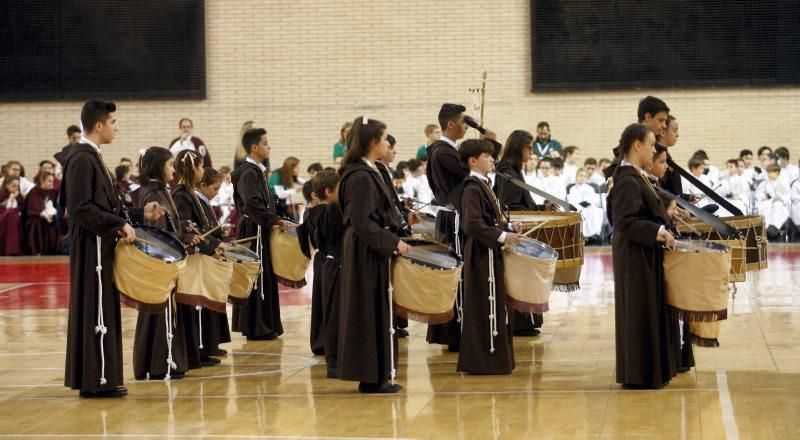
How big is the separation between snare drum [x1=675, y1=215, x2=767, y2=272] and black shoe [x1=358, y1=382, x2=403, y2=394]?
2.30 metres

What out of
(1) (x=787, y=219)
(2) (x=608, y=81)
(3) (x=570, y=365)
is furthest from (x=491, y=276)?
(2) (x=608, y=81)

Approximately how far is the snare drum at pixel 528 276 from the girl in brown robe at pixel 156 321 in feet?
8.05

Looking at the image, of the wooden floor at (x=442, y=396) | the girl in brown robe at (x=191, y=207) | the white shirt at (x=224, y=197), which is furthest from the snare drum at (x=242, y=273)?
the white shirt at (x=224, y=197)

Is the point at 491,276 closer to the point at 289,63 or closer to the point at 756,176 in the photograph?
the point at 756,176

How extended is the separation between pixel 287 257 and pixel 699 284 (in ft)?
13.3

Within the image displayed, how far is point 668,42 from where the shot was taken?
69.6 ft

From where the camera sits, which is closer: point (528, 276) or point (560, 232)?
point (528, 276)

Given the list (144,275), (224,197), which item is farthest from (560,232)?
(224,197)

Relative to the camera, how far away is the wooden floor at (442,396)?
6.93 meters

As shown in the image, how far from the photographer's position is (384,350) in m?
8.05

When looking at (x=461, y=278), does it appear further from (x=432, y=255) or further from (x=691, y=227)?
(x=691, y=227)

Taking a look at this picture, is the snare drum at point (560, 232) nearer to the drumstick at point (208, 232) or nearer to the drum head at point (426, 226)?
the drum head at point (426, 226)

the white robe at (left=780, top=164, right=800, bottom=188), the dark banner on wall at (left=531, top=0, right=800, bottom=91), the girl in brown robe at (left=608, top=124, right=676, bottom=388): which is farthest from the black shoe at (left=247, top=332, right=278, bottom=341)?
the dark banner on wall at (left=531, top=0, right=800, bottom=91)

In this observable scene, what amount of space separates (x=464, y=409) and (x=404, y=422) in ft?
1.64
